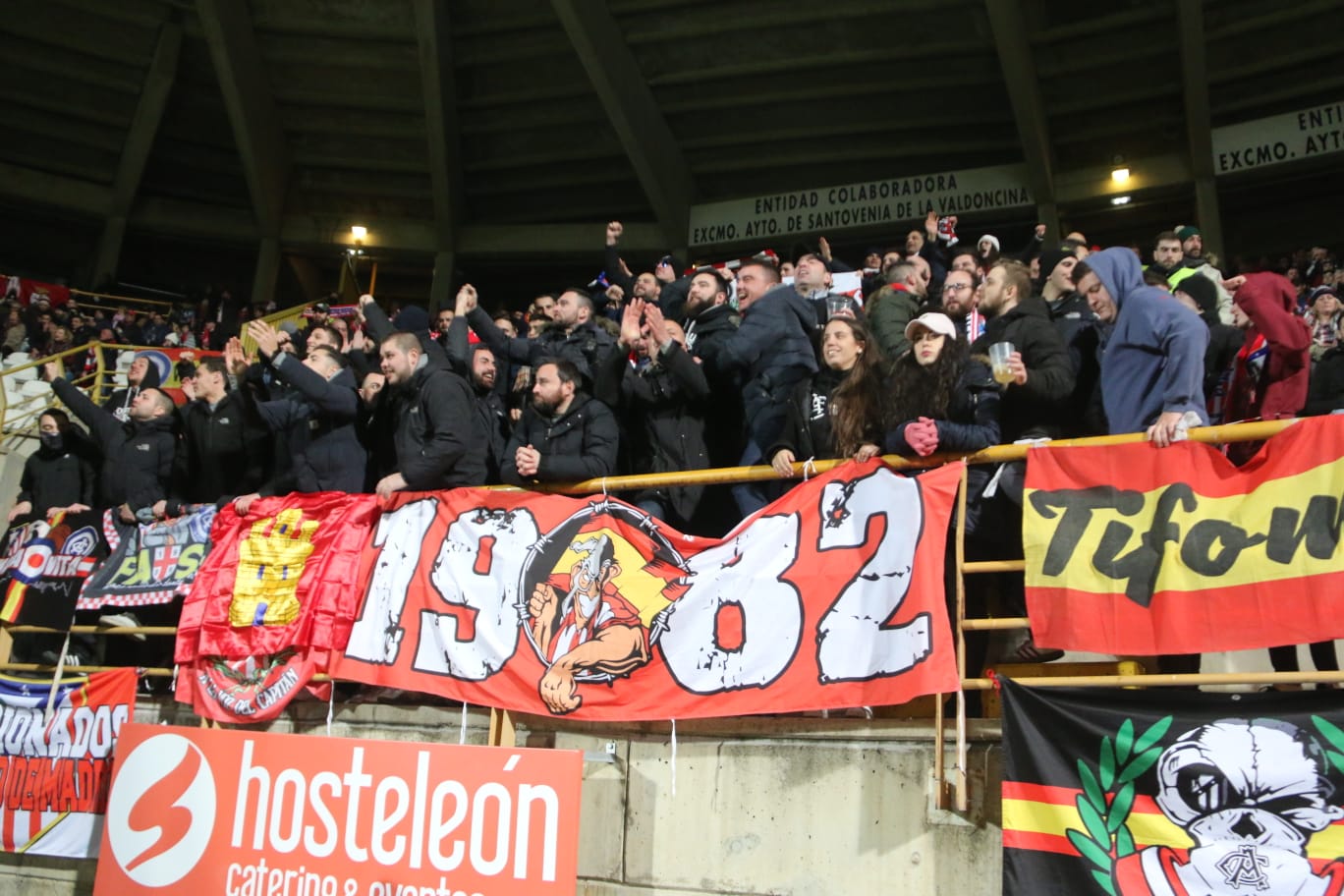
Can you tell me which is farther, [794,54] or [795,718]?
[794,54]

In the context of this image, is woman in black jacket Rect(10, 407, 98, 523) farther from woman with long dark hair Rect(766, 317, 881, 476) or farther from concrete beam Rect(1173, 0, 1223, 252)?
concrete beam Rect(1173, 0, 1223, 252)

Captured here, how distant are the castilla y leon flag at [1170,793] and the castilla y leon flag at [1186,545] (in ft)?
0.83

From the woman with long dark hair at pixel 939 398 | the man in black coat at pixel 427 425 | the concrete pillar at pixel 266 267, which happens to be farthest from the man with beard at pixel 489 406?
the concrete pillar at pixel 266 267

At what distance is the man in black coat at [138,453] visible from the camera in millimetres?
7660

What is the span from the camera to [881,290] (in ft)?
23.4

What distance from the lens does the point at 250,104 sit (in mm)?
20156

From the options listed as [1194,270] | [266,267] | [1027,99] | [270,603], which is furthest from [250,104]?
[1194,270]

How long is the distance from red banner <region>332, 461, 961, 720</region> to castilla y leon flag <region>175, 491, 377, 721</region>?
7.2 inches

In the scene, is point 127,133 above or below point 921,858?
above

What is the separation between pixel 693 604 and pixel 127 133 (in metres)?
20.7

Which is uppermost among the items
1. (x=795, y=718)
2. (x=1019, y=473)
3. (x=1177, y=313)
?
(x=1177, y=313)

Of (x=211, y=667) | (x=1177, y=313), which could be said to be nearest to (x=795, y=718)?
(x=1177, y=313)

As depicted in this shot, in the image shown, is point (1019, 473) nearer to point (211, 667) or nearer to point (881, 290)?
point (881, 290)

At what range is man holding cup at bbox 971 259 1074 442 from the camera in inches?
203
